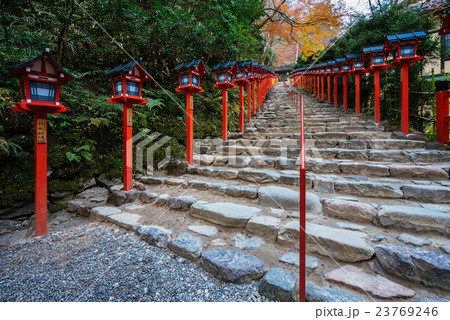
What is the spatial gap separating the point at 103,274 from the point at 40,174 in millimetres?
1706

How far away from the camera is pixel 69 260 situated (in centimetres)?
197

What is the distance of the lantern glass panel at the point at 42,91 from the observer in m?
2.29

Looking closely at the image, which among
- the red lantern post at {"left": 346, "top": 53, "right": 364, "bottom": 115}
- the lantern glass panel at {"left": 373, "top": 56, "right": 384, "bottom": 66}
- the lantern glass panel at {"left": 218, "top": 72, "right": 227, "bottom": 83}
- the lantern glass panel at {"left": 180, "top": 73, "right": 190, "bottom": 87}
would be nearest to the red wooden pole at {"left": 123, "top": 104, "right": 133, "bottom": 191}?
the lantern glass panel at {"left": 180, "top": 73, "right": 190, "bottom": 87}

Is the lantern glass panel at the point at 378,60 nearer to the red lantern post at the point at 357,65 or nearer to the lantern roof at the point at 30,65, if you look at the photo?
the red lantern post at the point at 357,65

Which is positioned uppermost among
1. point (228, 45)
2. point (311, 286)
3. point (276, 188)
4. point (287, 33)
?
point (287, 33)

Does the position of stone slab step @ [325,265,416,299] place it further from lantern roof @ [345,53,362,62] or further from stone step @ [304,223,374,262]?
lantern roof @ [345,53,362,62]

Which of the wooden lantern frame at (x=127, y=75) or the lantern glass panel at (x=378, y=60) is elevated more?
the lantern glass panel at (x=378, y=60)

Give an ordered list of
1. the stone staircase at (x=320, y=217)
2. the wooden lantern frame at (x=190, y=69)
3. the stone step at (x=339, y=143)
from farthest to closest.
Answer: the wooden lantern frame at (x=190, y=69), the stone step at (x=339, y=143), the stone staircase at (x=320, y=217)

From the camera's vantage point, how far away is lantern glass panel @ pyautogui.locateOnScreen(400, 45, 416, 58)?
3826 millimetres

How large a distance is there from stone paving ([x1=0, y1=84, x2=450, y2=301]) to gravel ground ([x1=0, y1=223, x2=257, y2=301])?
0.13 m

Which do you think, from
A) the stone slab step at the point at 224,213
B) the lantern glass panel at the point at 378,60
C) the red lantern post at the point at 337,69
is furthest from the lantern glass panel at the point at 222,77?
the red lantern post at the point at 337,69
